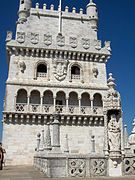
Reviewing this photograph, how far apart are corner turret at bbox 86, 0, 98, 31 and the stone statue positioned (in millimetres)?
19800

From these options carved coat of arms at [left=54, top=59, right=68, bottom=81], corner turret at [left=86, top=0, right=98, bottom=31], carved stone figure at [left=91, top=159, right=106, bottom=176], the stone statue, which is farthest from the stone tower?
carved stone figure at [left=91, top=159, right=106, bottom=176]

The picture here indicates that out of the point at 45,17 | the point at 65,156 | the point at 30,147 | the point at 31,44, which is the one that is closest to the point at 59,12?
the point at 45,17

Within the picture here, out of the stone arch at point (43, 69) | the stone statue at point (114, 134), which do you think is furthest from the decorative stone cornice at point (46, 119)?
the stone statue at point (114, 134)

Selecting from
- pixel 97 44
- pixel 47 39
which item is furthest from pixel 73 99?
pixel 47 39

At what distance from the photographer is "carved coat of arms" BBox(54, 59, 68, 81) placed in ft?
80.1

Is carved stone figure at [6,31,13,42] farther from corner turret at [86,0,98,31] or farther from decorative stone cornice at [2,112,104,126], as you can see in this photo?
corner turret at [86,0,98,31]

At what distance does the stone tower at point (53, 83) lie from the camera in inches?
872

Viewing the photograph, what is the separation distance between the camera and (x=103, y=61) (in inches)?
1037

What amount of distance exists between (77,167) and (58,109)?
14.0 m

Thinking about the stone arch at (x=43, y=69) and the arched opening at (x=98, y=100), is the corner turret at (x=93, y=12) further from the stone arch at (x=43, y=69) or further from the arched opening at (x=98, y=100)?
the arched opening at (x=98, y=100)

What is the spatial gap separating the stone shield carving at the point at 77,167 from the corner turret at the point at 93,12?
2174 centimetres

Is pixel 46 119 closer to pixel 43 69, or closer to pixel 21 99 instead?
pixel 21 99

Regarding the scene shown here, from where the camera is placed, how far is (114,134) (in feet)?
34.6

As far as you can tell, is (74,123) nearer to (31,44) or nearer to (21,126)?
(21,126)
